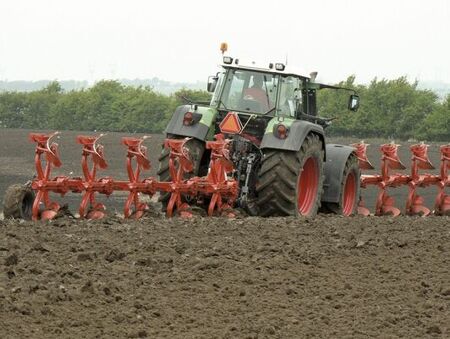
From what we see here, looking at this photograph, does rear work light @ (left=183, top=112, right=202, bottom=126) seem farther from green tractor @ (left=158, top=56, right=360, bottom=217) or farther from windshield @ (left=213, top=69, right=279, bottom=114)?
windshield @ (left=213, top=69, right=279, bottom=114)

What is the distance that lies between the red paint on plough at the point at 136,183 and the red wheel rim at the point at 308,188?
110 cm

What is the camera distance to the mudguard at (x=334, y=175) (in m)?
13.1

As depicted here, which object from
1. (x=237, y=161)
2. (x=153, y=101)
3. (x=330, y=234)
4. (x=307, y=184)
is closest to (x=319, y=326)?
(x=330, y=234)

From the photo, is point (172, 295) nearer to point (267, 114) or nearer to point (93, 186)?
point (93, 186)

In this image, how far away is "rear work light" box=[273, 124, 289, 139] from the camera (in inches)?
459

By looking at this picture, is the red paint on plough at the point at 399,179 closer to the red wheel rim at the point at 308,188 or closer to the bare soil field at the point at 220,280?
the red wheel rim at the point at 308,188

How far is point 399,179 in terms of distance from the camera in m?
14.8

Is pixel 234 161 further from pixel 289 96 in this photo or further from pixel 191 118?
pixel 289 96

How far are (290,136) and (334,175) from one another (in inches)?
65.5

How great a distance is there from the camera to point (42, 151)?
431 inches

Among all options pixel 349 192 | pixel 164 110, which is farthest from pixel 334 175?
pixel 164 110

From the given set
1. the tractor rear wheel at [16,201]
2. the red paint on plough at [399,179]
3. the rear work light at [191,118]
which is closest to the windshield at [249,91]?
the rear work light at [191,118]

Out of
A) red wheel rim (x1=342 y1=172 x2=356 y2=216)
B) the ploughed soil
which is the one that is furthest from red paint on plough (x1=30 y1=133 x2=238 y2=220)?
red wheel rim (x1=342 y1=172 x2=356 y2=216)

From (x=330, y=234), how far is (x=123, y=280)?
10.7 ft
